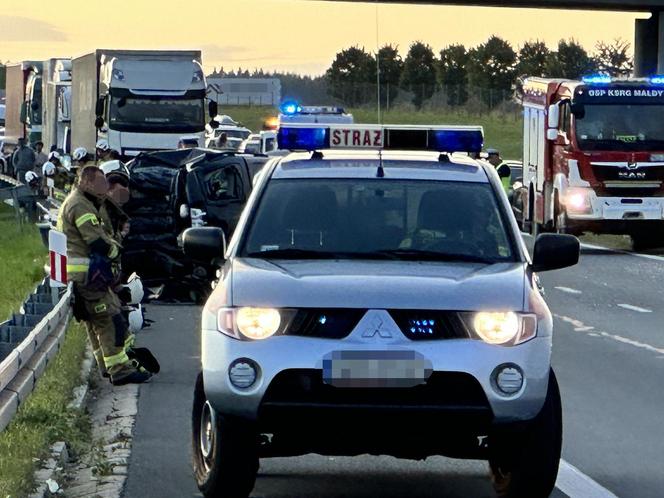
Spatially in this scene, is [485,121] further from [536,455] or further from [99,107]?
[536,455]

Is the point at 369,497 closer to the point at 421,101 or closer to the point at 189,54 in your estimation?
the point at 189,54

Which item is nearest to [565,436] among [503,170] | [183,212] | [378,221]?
[378,221]

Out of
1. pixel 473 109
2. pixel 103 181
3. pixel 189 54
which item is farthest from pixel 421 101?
pixel 103 181

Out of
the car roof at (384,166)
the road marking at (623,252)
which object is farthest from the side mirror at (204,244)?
the road marking at (623,252)

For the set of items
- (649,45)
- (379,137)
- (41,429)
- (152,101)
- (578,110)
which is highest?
(649,45)

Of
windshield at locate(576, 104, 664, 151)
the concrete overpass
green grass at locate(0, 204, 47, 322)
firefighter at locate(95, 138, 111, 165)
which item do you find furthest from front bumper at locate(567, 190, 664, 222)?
the concrete overpass

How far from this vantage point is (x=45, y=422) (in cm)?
998

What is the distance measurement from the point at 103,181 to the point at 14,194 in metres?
21.2

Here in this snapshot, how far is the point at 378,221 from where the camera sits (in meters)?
8.27

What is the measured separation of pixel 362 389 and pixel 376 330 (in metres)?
0.26

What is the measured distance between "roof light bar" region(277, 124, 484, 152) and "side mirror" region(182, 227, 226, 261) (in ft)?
8.47

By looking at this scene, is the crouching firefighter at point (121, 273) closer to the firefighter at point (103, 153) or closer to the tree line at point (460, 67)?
the firefighter at point (103, 153)

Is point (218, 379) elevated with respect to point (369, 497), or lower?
elevated

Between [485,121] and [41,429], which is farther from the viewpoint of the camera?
[485,121]
